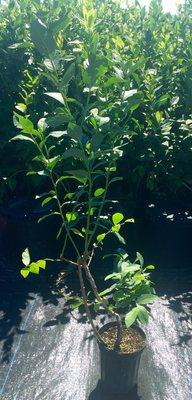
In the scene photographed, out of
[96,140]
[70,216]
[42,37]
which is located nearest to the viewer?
[42,37]

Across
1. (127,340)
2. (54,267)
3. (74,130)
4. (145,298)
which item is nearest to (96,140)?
(74,130)

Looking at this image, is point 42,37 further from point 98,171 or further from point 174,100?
point 174,100

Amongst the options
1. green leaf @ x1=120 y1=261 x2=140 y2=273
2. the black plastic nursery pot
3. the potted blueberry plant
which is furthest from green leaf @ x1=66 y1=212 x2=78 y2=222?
the black plastic nursery pot

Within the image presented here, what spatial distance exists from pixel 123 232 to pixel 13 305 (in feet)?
4.10

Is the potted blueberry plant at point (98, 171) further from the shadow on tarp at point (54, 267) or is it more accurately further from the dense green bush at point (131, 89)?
the shadow on tarp at point (54, 267)

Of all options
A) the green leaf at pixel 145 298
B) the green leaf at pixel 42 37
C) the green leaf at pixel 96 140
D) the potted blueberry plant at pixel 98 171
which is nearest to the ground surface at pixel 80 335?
the potted blueberry plant at pixel 98 171

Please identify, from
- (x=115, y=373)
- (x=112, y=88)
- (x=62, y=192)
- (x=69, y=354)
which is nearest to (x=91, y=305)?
(x=69, y=354)

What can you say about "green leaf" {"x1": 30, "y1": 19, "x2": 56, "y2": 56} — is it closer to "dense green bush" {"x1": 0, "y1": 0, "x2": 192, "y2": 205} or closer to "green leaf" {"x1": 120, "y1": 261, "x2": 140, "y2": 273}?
"green leaf" {"x1": 120, "y1": 261, "x2": 140, "y2": 273}

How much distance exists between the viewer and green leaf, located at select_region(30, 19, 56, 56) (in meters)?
1.83

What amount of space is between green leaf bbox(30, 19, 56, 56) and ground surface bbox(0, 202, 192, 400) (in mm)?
1913

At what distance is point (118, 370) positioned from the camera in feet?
8.18

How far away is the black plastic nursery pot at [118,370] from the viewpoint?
2.43 meters

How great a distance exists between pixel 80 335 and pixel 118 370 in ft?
1.91

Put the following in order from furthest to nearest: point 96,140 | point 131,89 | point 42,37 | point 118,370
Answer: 1. point 131,89
2. point 118,370
3. point 96,140
4. point 42,37
